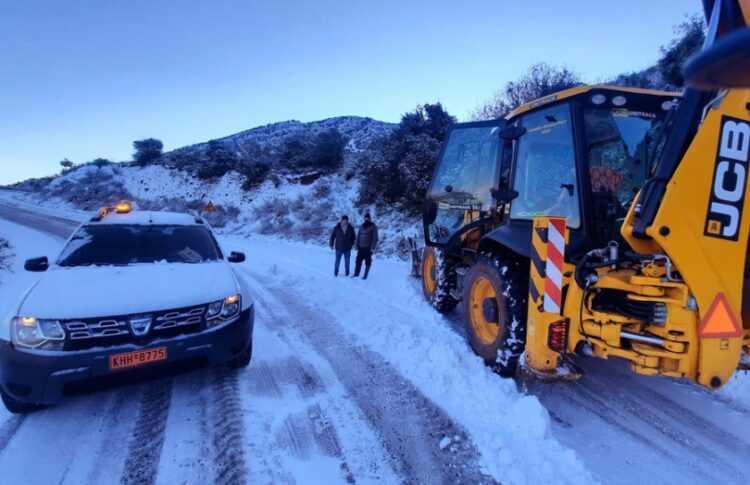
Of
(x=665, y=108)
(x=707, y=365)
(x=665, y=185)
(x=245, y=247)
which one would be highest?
(x=665, y=108)

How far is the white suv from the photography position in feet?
9.61

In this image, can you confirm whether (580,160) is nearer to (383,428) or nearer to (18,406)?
(383,428)

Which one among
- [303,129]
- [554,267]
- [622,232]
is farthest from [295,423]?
[303,129]

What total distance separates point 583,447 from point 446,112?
1828 cm

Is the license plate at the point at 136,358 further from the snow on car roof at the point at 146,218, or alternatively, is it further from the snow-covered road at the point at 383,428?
the snow on car roof at the point at 146,218

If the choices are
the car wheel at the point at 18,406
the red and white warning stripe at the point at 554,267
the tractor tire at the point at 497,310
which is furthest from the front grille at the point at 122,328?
the red and white warning stripe at the point at 554,267

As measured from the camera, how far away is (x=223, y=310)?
3631mm

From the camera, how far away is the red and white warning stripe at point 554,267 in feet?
10.7

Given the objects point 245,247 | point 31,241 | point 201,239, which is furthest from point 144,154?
point 201,239

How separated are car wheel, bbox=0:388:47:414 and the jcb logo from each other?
17.0 feet

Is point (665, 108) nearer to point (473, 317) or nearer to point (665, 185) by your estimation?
point (665, 185)

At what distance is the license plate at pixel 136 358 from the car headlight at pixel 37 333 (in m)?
0.39

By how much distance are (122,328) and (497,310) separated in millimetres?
3373

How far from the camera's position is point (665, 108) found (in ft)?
11.9
